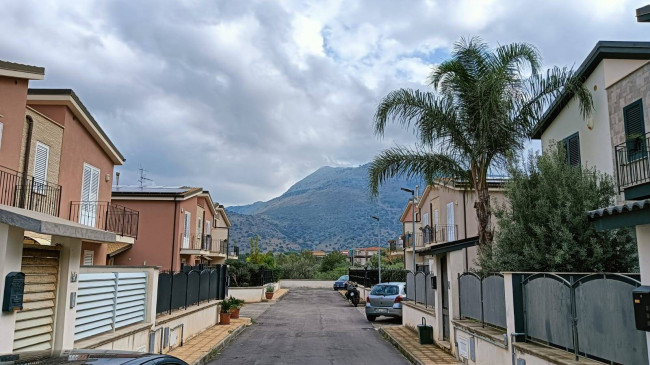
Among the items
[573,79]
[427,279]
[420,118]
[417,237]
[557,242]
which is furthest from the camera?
[417,237]

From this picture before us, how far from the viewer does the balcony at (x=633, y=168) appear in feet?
37.7

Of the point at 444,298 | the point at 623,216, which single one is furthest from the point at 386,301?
the point at 623,216

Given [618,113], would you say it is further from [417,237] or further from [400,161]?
[417,237]

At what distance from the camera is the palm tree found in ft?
43.9

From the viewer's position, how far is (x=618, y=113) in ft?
44.5

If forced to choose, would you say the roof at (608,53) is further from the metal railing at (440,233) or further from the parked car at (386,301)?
the metal railing at (440,233)

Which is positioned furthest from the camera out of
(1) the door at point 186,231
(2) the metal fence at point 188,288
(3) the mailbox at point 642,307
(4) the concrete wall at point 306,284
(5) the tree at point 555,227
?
(4) the concrete wall at point 306,284

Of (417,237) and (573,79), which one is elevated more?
(573,79)

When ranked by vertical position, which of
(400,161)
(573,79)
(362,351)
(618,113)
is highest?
(573,79)

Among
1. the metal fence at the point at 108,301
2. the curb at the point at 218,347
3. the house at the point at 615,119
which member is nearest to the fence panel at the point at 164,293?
the metal fence at the point at 108,301

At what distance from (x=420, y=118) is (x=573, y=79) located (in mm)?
4164

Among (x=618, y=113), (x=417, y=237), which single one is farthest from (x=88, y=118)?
(x=417, y=237)

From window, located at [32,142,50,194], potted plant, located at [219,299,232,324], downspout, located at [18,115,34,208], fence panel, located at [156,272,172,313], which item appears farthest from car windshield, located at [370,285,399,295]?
downspout, located at [18,115,34,208]

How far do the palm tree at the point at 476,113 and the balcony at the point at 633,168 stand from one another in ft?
5.17
